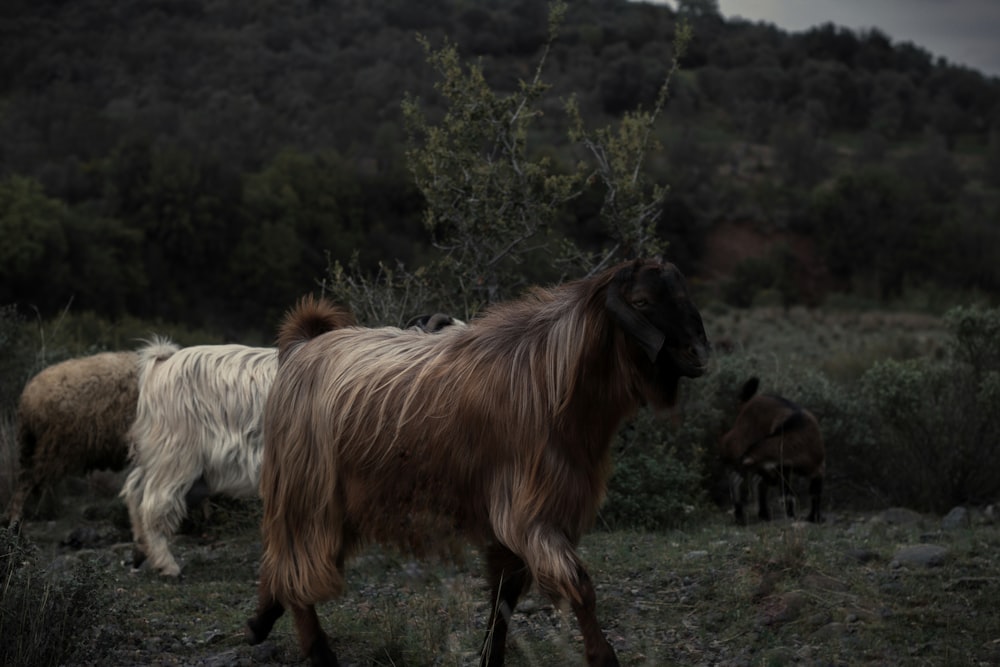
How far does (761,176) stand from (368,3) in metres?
34.4

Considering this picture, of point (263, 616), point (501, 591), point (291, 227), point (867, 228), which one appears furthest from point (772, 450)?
point (867, 228)

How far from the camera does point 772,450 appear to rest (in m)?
9.63

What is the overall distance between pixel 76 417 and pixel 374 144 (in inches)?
1808

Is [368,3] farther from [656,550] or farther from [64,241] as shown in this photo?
[656,550]

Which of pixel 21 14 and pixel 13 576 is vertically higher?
pixel 21 14

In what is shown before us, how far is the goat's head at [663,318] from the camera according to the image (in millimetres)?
4707

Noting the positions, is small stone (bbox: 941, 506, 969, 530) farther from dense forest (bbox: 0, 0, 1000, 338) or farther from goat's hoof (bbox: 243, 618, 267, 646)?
dense forest (bbox: 0, 0, 1000, 338)

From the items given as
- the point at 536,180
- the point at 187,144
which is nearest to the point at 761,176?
the point at 187,144

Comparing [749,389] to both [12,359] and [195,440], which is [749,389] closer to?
[195,440]

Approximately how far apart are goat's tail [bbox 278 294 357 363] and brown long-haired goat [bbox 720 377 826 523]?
4.49 metres

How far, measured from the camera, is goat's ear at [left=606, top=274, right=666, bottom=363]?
4682mm

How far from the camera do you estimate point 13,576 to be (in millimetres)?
5727

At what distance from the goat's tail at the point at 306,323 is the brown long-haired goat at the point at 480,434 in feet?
0.47

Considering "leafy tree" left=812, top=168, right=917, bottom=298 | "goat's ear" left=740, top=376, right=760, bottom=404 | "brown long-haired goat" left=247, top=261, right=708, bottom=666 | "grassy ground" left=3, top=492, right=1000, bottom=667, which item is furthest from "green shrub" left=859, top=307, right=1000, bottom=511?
"leafy tree" left=812, top=168, right=917, bottom=298
